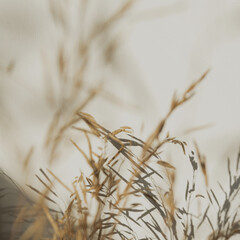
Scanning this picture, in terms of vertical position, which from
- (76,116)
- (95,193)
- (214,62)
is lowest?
(95,193)

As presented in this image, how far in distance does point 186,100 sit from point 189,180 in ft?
0.64

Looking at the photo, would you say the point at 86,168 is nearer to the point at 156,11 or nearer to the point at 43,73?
the point at 43,73

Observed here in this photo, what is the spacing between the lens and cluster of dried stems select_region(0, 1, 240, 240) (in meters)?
0.68

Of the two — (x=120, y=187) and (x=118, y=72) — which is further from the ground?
(x=118, y=72)

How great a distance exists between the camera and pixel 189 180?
2.35 feet

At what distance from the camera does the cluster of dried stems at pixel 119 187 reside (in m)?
0.68

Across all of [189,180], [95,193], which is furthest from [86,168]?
[189,180]

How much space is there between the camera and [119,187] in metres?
0.75

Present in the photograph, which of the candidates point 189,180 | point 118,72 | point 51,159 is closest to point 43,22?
point 118,72

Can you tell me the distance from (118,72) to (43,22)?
19 centimetres

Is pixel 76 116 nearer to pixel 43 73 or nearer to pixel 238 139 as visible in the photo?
pixel 43 73

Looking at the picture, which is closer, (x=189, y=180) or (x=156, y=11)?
(x=156, y=11)

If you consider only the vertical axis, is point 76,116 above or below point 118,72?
below

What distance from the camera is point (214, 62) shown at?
2.02 feet
